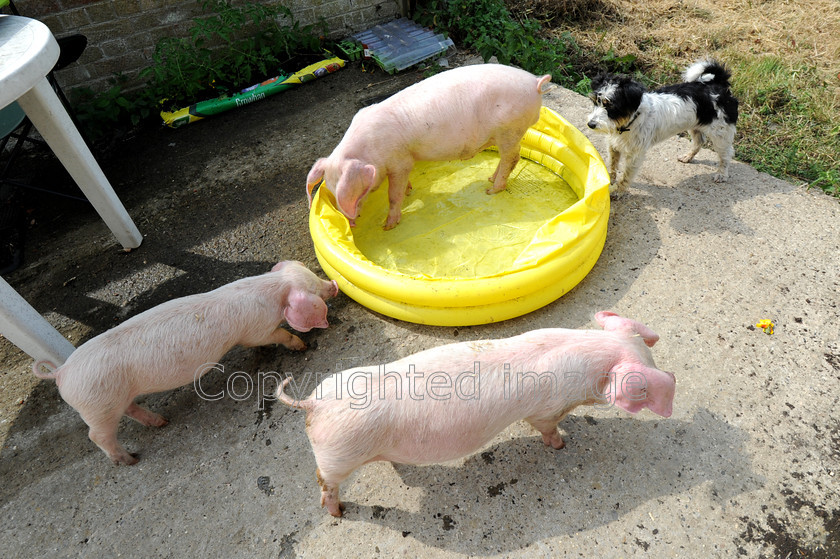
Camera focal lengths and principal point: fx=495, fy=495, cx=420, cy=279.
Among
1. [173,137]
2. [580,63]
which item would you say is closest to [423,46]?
[580,63]

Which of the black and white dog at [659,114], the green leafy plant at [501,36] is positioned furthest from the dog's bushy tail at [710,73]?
the green leafy plant at [501,36]

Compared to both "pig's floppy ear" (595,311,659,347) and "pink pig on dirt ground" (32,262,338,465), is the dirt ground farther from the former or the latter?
"pig's floppy ear" (595,311,659,347)

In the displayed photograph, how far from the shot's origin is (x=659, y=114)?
384 centimetres

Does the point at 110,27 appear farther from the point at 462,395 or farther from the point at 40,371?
the point at 462,395

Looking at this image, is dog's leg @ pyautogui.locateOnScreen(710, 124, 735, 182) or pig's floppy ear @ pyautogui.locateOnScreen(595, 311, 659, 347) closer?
pig's floppy ear @ pyautogui.locateOnScreen(595, 311, 659, 347)

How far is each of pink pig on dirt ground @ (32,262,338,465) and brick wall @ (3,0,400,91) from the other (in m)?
4.24

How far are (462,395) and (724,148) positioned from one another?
3.39 metres

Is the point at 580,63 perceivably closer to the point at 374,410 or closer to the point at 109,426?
the point at 374,410

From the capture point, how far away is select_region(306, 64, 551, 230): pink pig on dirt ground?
3.62 metres

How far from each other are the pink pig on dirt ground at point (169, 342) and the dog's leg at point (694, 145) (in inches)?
136

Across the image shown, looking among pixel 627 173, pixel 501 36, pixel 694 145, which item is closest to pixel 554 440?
pixel 627 173

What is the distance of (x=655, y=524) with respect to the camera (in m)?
2.37

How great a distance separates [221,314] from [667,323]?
9.06 feet

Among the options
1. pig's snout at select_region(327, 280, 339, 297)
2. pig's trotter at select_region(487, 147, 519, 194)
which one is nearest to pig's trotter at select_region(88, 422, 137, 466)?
pig's snout at select_region(327, 280, 339, 297)
